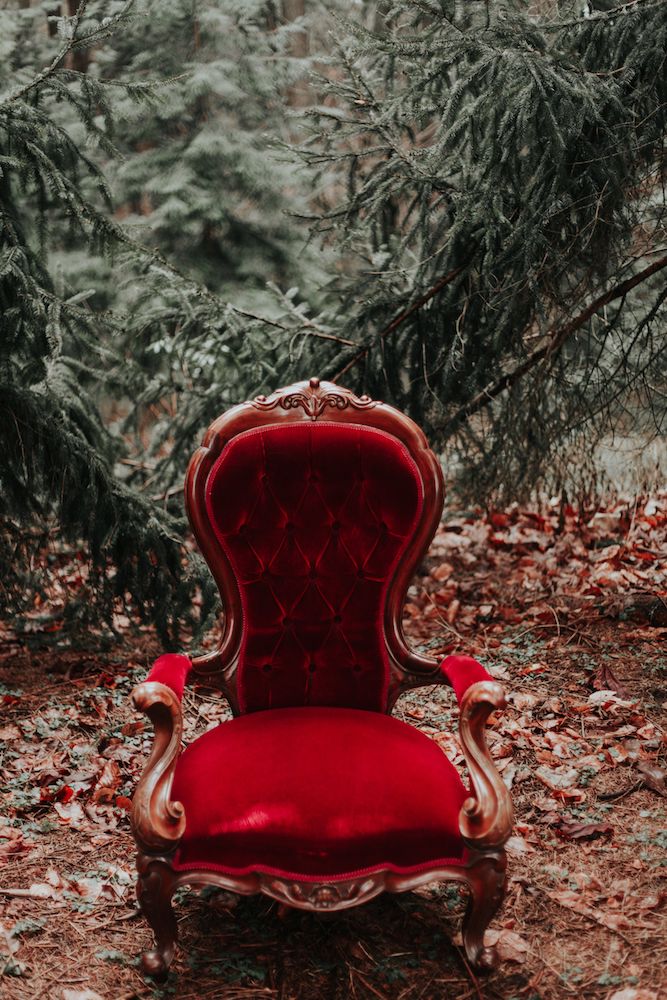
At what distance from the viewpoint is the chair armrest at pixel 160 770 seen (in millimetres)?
1986

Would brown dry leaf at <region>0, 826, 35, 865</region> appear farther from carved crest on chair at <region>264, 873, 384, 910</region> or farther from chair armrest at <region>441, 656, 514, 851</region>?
chair armrest at <region>441, 656, 514, 851</region>

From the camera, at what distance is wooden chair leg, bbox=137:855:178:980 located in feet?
6.57

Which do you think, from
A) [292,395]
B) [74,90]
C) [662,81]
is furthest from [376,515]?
[74,90]

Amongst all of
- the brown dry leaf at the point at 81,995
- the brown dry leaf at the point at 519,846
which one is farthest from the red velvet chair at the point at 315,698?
the brown dry leaf at the point at 519,846

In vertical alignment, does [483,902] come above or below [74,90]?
below

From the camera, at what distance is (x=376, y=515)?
2.48 m

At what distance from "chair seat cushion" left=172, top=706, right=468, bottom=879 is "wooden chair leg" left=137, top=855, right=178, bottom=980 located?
0.05m

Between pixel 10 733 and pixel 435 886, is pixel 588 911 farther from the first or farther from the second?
pixel 10 733

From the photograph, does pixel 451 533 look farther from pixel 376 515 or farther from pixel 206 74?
pixel 206 74

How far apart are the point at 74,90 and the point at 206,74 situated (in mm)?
4101

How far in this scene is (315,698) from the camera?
8.30ft

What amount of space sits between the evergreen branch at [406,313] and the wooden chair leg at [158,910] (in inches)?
102

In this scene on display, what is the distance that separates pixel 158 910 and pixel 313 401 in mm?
1390

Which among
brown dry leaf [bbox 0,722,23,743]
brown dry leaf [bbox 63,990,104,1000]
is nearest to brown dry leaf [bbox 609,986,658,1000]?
brown dry leaf [bbox 63,990,104,1000]
